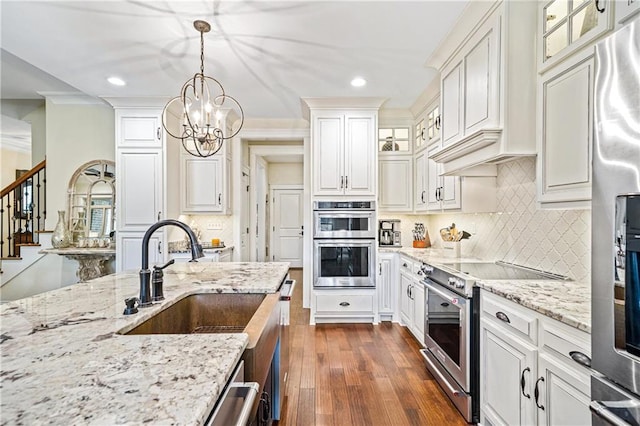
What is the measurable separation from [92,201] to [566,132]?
195 inches

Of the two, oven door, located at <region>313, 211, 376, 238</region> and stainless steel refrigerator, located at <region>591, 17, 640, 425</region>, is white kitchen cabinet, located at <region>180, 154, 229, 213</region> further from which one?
stainless steel refrigerator, located at <region>591, 17, 640, 425</region>

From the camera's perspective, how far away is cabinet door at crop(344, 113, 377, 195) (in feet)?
12.5

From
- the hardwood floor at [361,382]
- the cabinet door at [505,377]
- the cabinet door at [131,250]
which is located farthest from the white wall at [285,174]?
the cabinet door at [505,377]

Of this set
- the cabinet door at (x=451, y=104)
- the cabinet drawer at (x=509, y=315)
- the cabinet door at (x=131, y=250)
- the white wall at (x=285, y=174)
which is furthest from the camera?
the white wall at (x=285, y=174)

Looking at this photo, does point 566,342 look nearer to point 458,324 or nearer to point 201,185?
point 458,324

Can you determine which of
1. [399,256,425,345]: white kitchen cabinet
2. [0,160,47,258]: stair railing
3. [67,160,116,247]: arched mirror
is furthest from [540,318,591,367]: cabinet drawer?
[0,160,47,258]: stair railing

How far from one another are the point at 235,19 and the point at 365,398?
2889mm

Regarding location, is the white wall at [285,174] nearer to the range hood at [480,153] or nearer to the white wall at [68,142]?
the white wall at [68,142]

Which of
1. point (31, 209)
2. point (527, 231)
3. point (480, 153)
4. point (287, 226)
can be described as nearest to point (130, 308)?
point (480, 153)

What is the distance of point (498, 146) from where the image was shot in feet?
6.44

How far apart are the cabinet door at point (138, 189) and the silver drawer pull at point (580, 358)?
152 inches

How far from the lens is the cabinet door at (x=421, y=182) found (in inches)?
146

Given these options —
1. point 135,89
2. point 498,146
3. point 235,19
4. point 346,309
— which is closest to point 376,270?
point 346,309

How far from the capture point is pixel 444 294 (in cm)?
229
